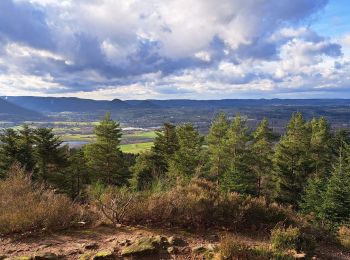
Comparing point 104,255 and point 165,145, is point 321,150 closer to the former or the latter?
point 165,145

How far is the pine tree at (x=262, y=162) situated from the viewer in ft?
107

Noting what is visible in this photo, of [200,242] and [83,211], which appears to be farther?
[83,211]

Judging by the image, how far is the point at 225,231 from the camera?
8.98 metres

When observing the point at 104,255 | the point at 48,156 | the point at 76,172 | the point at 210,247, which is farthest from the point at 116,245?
the point at 76,172

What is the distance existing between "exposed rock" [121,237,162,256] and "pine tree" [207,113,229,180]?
899 inches

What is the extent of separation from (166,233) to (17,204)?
368cm

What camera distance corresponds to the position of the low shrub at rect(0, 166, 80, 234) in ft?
26.8

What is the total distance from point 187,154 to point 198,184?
17058 millimetres

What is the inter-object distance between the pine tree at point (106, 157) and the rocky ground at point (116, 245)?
21414 mm

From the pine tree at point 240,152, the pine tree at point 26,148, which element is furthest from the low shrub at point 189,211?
the pine tree at point 26,148

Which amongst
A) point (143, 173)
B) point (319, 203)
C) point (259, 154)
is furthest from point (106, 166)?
point (319, 203)

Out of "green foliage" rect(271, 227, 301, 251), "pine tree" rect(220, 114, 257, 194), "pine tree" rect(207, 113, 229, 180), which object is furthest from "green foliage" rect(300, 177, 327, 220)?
"green foliage" rect(271, 227, 301, 251)

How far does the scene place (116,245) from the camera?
24.3 feet

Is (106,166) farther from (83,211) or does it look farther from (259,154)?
(83,211)
